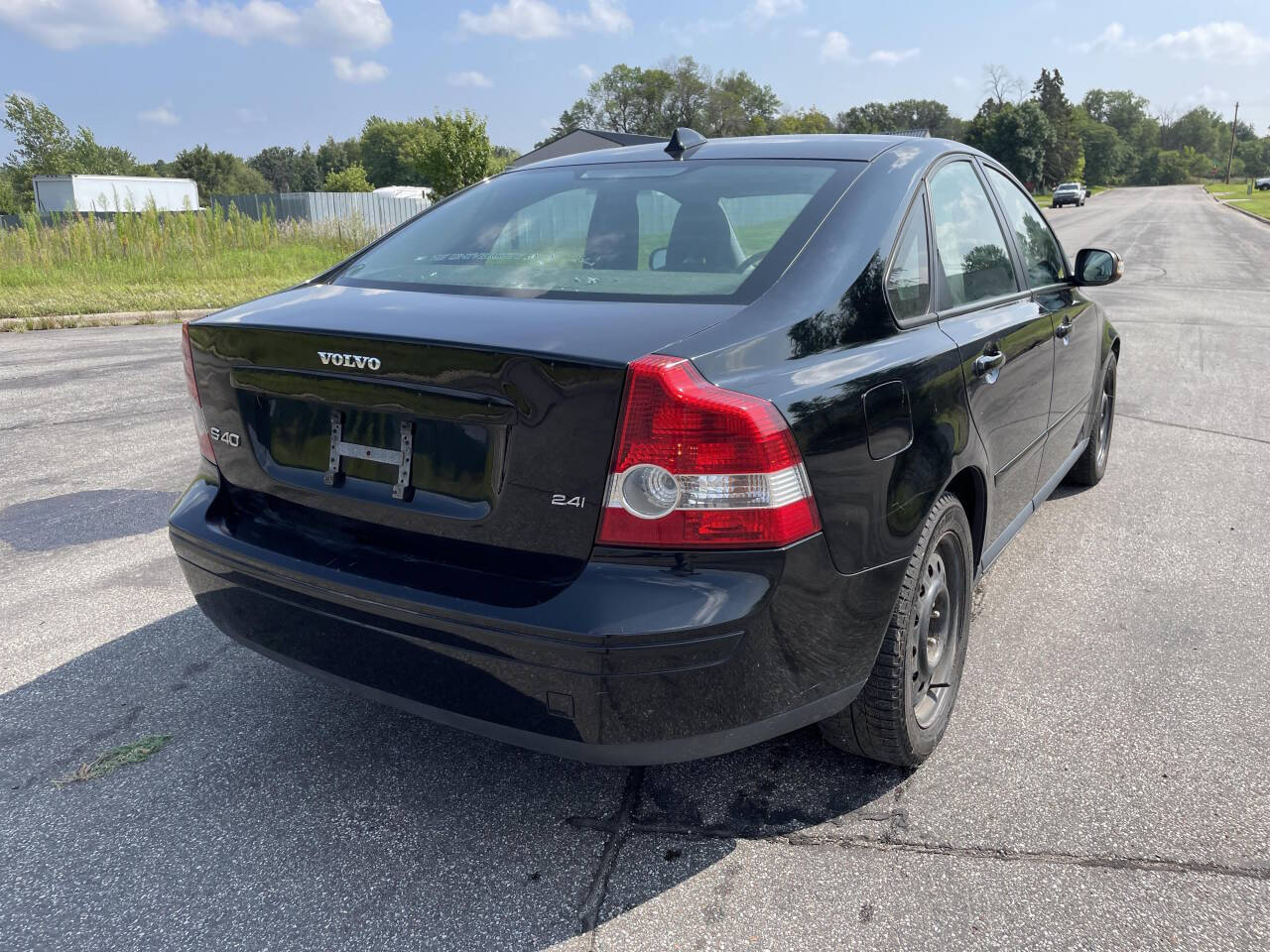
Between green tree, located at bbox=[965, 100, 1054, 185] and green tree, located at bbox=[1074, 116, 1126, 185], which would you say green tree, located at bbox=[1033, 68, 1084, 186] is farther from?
green tree, located at bbox=[1074, 116, 1126, 185]

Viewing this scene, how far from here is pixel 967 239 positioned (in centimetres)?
310

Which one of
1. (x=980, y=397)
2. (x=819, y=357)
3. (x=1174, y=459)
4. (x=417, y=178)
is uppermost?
(x=417, y=178)

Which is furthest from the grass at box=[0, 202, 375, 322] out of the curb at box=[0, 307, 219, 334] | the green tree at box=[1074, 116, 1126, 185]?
the green tree at box=[1074, 116, 1126, 185]

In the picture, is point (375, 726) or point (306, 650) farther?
point (375, 726)

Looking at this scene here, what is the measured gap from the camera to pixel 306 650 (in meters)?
2.32

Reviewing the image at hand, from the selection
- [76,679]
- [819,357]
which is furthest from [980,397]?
[76,679]

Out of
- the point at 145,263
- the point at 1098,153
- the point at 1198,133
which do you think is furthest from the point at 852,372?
the point at 1198,133

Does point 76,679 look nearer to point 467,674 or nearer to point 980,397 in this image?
point 467,674

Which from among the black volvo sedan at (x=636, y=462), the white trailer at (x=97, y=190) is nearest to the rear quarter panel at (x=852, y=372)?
the black volvo sedan at (x=636, y=462)

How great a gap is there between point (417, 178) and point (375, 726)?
117335mm

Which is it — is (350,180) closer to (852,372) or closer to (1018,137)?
(1018,137)

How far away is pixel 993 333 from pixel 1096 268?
1415 mm

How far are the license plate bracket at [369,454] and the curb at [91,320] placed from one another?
34.0 feet

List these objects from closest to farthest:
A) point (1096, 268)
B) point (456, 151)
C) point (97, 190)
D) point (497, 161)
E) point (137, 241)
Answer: point (1096, 268), point (137, 241), point (456, 151), point (97, 190), point (497, 161)
